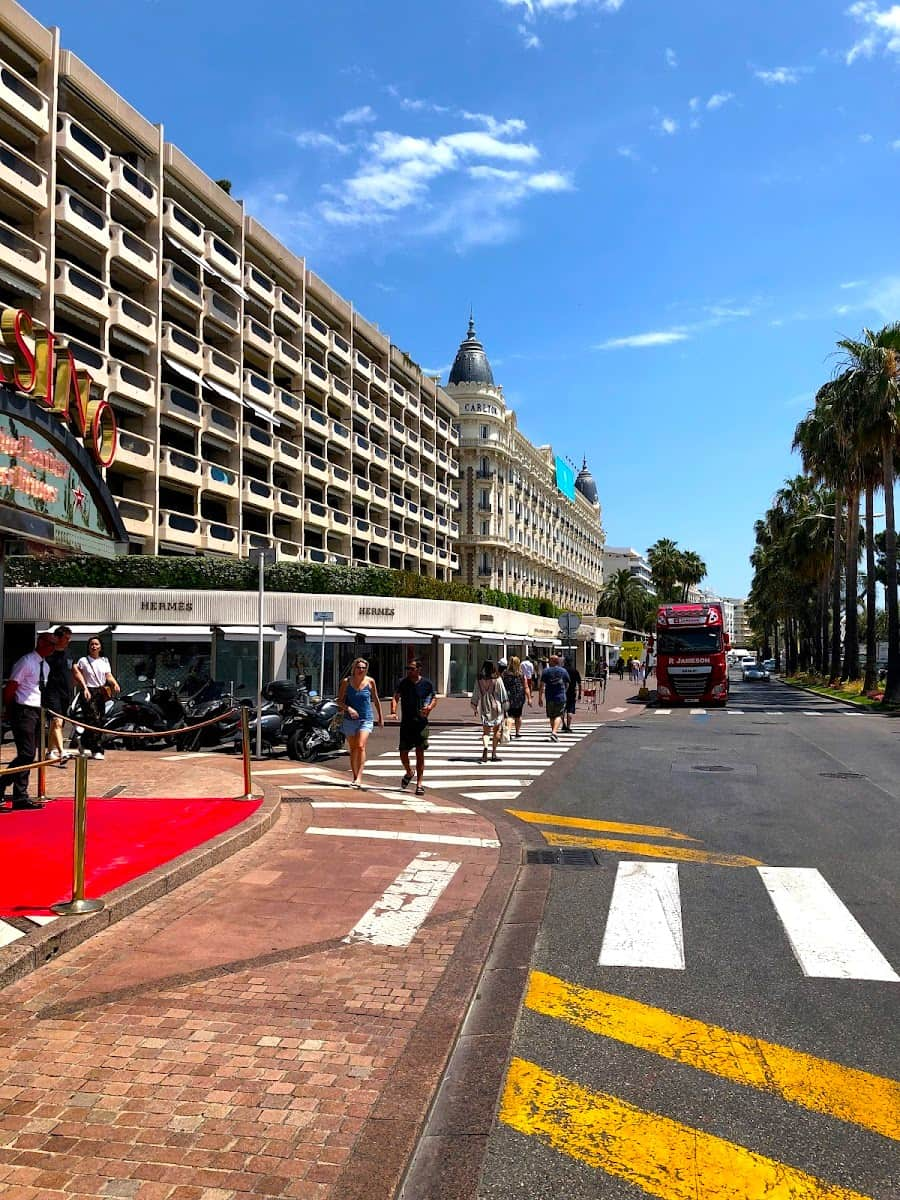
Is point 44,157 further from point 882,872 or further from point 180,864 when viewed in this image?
point 882,872

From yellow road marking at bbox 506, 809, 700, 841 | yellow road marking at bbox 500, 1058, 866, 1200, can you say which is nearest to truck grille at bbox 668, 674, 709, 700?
yellow road marking at bbox 506, 809, 700, 841

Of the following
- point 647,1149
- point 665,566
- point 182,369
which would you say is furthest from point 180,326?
point 665,566

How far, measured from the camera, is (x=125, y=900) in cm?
657

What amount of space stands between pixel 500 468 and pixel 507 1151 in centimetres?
7042

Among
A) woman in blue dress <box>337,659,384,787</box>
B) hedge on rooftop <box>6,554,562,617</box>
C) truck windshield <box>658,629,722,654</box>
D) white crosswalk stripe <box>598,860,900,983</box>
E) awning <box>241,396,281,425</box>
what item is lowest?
white crosswalk stripe <box>598,860,900,983</box>

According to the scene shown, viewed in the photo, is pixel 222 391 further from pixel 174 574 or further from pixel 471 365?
pixel 471 365

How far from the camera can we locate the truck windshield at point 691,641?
35031 mm

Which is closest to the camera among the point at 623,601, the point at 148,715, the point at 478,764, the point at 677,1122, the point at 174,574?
the point at 677,1122

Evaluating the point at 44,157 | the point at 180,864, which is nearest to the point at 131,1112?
the point at 180,864

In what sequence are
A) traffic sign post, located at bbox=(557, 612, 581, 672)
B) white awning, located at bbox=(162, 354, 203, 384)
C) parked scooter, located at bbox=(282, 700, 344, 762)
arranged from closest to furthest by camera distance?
parked scooter, located at bbox=(282, 700, 344, 762) < traffic sign post, located at bbox=(557, 612, 581, 672) < white awning, located at bbox=(162, 354, 203, 384)

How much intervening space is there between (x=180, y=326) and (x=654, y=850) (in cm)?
3464

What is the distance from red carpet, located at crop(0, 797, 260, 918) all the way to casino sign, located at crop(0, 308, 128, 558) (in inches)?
125

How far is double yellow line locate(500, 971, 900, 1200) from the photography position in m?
3.48

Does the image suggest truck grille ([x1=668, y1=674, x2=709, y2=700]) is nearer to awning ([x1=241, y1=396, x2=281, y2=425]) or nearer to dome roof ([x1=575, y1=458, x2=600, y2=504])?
awning ([x1=241, y1=396, x2=281, y2=425])
